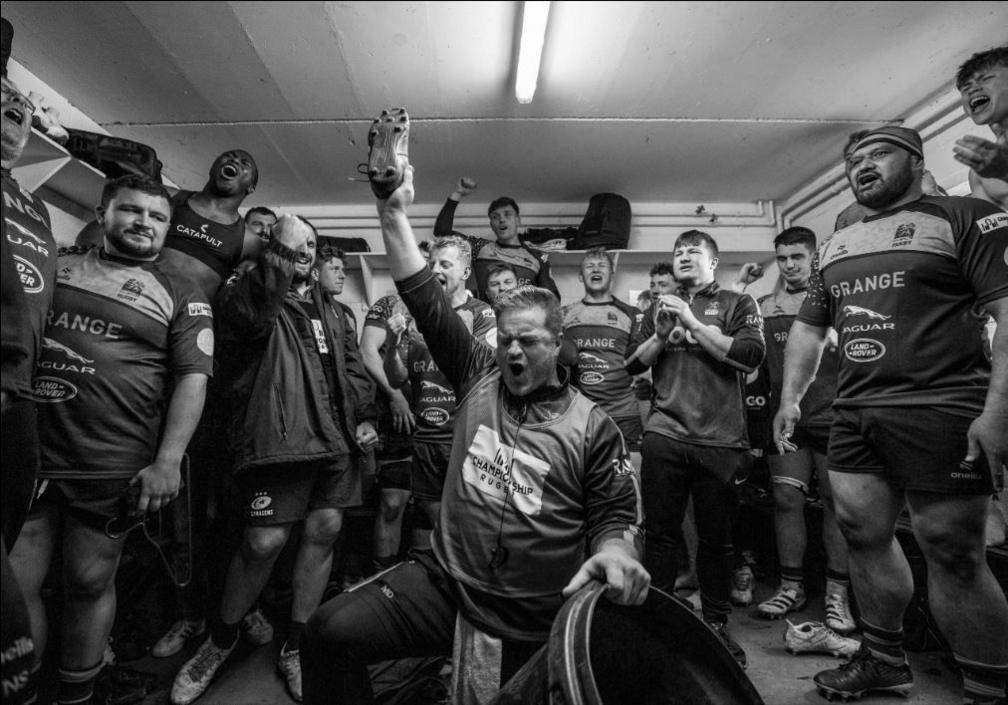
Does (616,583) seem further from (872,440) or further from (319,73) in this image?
(872,440)

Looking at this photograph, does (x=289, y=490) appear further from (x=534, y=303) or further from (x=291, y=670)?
(x=534, y=303)

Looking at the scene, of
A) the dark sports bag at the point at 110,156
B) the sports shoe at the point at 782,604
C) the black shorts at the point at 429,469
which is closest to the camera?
the dark sports bag at the point at 110,156

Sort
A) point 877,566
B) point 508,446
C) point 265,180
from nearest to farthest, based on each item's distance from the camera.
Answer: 1. point 265,180
2. point 508,446
3. point 877,566

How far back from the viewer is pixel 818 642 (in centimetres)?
212

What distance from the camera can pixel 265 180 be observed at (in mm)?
1239

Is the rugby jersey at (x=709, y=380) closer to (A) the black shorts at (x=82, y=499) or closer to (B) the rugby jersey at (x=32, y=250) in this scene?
(A) the black shorts at (x=82, y=499)

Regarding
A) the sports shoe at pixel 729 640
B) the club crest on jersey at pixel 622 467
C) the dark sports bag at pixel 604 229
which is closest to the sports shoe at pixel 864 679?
the sports shoe at pixel 729 640

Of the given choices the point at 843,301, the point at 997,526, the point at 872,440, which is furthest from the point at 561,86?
the point at 997,526

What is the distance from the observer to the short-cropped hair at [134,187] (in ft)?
5.17

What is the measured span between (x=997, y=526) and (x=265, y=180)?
2913mm

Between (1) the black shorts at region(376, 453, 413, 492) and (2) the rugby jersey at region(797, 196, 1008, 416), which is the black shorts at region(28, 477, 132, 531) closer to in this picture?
(1) the black shorts at region(376, 453, 413, 492)

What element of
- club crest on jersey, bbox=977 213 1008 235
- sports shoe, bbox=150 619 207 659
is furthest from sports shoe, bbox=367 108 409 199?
sports shoe, bbox=150 619 207 659

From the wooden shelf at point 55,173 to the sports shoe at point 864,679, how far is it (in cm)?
330

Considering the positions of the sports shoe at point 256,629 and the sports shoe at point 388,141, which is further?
the sports shoe at point 256,629
